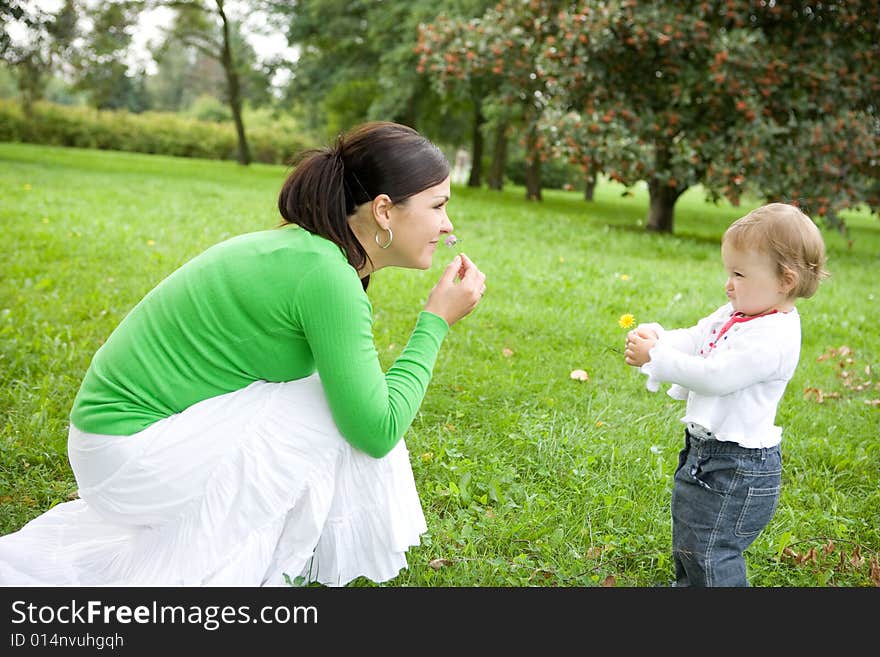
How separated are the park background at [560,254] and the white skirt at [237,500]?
1.08 ft

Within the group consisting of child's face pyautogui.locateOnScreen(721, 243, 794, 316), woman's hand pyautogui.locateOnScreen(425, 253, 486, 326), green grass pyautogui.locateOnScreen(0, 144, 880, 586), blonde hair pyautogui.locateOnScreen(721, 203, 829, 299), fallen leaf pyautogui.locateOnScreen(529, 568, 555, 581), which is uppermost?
blonde hair pyautogui.locateOnScreen(721, 203, 829, 299)

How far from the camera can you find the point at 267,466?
2.10 metres

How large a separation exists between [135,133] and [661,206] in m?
26.4

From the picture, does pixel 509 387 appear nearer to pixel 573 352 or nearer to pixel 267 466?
pixel 573 352

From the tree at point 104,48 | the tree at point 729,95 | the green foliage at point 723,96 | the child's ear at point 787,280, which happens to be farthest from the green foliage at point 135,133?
the child's ear at point 787,280

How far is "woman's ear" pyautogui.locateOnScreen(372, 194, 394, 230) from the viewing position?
216 centimetres

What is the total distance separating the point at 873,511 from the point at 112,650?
2.67m

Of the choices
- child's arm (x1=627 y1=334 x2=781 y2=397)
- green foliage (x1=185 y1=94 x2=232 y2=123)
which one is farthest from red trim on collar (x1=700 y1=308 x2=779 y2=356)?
green foliage (x1=185 y1=94 x2=232 y2=123)

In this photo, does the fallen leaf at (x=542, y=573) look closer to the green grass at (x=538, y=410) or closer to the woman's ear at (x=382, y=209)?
the green grass at (x=538, y=410)

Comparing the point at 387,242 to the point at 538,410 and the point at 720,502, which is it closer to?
the point at 720,502

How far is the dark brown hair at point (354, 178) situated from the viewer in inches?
84.5

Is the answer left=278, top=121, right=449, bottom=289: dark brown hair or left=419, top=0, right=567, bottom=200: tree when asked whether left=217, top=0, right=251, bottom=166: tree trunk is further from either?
left=278, top=121, right=449, bottom=289: dark brown hair

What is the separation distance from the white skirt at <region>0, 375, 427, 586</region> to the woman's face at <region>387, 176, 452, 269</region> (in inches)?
16.9

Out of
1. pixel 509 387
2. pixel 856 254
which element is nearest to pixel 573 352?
pixel 509 387
